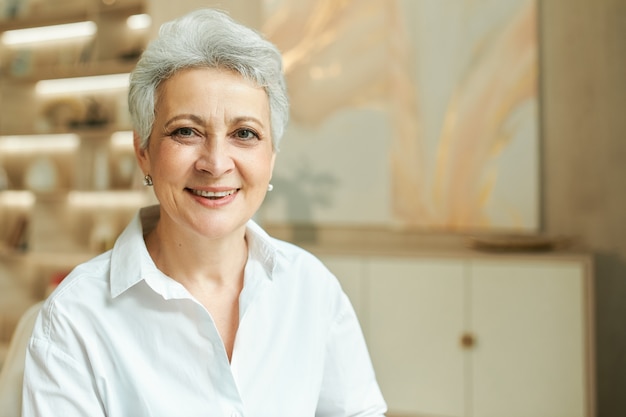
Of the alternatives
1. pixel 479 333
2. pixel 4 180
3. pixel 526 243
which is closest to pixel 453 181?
pixel 526 243

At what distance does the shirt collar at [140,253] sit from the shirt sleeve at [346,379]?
Result: 8.4 inches

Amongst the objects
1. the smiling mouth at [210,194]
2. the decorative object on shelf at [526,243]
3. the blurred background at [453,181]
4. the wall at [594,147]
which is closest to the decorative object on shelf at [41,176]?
the blurred background at [453,181]

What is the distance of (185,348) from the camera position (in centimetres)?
116

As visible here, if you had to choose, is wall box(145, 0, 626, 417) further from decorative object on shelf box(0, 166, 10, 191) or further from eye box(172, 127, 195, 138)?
decorative object on shelf box(0, 166, 10, 191)

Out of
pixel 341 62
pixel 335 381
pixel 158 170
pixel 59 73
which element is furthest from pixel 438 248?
pixel 59 73

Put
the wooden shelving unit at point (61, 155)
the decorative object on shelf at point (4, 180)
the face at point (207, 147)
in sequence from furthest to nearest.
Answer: the decorative object on shelf at point (4, 180) → the wooden shelving unit at point (61, 155) → the face at point (207, 147)

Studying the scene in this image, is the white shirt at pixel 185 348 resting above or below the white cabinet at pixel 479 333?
above

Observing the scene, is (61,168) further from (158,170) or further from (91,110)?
(158,170)

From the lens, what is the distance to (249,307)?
126cm

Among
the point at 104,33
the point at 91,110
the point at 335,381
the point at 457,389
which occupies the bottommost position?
the point at 457,389

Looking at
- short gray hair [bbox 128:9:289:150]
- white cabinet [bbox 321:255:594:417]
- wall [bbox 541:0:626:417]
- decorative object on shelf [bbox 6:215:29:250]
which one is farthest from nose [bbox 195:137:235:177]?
decorative object on shelf [bbox 6:215:29:250]

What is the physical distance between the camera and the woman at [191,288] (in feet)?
3.61

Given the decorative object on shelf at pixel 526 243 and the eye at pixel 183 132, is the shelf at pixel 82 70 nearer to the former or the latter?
the decorative object on shelf at pixel 526 243

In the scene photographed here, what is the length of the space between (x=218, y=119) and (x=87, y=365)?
0.51 meters
